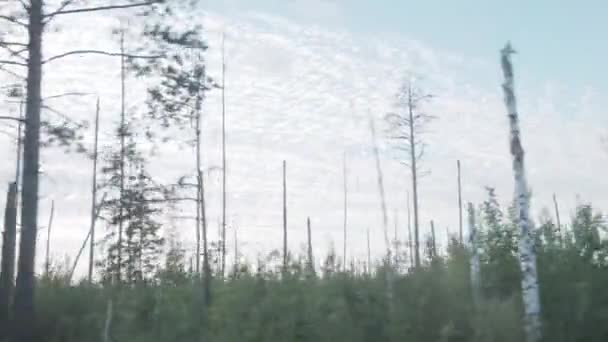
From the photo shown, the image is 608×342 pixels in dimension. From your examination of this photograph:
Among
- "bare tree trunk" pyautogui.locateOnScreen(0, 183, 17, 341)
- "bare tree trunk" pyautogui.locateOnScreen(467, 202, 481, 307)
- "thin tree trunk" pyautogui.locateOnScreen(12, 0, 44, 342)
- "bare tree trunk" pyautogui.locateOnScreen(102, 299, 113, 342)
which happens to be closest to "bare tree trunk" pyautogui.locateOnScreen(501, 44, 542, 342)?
"bare tree trunk" pyautogui.locateOnScreen(467, 202, 481, 307)

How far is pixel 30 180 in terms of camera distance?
58.6 feet

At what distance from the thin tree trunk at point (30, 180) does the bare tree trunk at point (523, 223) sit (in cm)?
1014

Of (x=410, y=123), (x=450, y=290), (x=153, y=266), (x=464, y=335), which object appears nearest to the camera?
(x=464, y=335)

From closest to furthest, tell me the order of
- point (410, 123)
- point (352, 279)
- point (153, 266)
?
point (352, 279)
point (410, 123)
point (153, 266)

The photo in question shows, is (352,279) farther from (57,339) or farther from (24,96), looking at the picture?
(24,96)

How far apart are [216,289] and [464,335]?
688cm

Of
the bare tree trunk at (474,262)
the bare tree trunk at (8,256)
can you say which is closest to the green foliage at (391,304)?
the bare tree trunk at (474,262)

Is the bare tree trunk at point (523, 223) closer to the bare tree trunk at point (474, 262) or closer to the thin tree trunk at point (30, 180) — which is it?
the bare tree trunk at point (474, 262)

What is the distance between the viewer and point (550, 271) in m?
15.7

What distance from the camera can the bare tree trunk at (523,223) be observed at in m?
14.1

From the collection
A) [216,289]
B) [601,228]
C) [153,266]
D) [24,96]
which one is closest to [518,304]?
[601,228]

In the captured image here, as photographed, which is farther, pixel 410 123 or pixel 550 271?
pixel 410 123

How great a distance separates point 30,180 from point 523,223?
34.4ft

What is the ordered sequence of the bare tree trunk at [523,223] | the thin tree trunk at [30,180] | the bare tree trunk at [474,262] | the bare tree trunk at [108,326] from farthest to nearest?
the thin tree trunk at [30,180], the bare tree trunk at [108,326], the bare tree trunk at [474,262], the bare tree trunk at [523,223]
